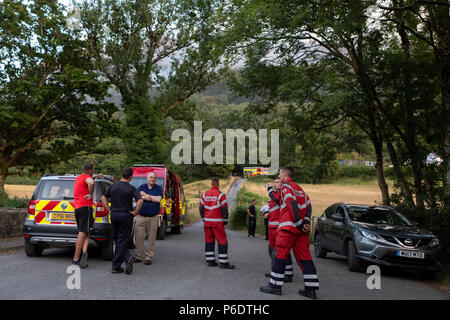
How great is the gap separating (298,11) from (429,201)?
6.68m

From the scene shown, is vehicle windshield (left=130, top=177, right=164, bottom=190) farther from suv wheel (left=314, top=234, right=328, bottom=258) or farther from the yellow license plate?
the yellow license plate

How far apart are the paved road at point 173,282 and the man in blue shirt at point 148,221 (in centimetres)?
30

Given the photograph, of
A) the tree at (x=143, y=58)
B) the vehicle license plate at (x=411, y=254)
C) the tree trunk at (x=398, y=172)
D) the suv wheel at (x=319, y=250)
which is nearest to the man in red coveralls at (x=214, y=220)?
the vehicle license plate at (x=411, y=254)

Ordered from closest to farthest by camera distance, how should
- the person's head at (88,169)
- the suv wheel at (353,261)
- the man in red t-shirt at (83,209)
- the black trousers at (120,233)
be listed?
the black trousers at (120,233)
the man in red t-shirt at (83,209)
the person's head at (88,169)
the suv wheel at (353,261)

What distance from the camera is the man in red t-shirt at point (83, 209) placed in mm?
8039

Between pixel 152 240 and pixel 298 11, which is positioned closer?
pixel 152 240

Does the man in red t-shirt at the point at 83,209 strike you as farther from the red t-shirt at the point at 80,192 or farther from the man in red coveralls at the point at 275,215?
the man in red coveralls at the point at 275,215

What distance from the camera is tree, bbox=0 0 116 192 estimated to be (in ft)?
62.2

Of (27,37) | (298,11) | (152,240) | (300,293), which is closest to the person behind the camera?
(300,293)

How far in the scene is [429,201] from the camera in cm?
1257

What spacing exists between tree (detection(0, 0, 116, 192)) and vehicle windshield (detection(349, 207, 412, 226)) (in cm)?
1356

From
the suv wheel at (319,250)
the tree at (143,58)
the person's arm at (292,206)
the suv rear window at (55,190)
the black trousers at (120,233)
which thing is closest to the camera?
→ the person's arm at (292,206)
